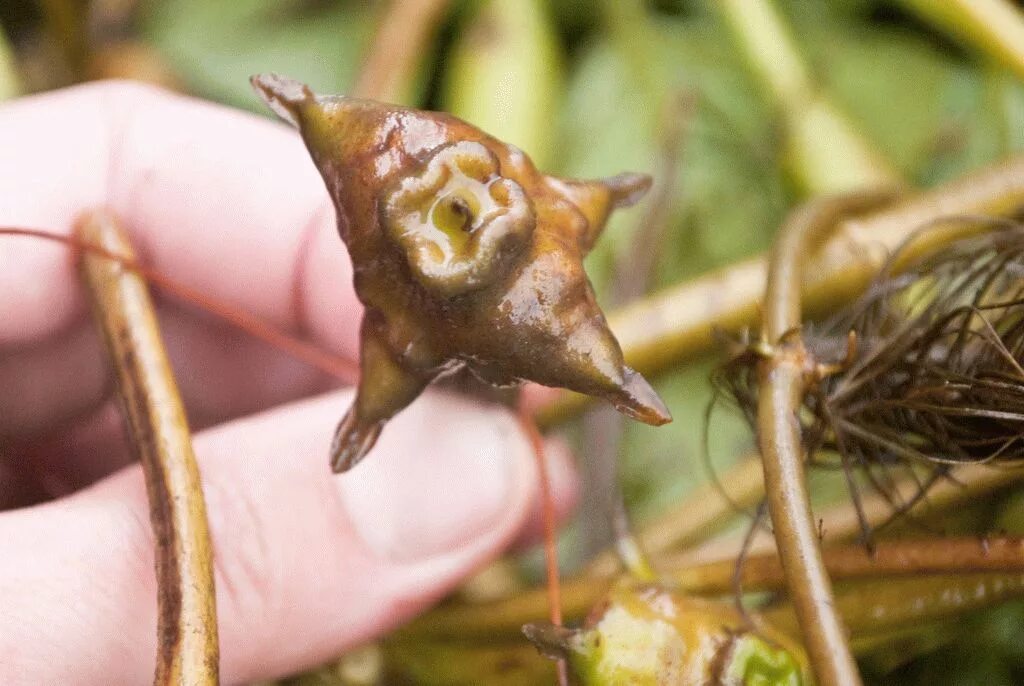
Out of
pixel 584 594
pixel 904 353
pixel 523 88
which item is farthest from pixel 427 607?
pixel 523 88

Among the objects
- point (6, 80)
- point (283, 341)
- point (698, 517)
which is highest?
point (6, 80)

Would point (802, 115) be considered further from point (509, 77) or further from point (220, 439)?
point (220, 439)

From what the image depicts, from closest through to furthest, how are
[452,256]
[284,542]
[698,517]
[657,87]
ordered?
1. [452,256]
2. [284,542]
3. [698,517]
4. [657,87]

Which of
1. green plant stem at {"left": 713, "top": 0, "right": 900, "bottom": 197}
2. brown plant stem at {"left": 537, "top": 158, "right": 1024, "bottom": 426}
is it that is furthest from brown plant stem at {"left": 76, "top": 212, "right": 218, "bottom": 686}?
green plant stem at {"left": 713, "top": 0, "right": 900, "bottom": 197}

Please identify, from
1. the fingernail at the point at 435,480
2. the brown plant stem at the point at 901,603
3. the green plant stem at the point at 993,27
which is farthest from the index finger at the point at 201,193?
the green plant stem at the point at 993,27

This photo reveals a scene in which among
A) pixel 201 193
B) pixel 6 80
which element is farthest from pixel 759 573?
pixel 6 80

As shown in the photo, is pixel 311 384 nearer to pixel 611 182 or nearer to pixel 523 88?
pixel 523 88

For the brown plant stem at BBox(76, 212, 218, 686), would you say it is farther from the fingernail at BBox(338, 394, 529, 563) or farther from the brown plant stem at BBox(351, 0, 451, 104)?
the brown plant stem at BBox(351, 0, 451, 104)
